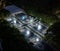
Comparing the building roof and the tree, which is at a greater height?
the building roof

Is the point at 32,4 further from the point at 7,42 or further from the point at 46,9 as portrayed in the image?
the point at 7,42

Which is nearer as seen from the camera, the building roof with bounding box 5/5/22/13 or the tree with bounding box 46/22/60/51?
the tree with bounding box 46/22/60/51

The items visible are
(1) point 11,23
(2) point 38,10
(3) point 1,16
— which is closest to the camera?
(1) point 11,23

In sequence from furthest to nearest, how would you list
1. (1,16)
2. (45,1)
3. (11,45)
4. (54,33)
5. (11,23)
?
(45,1), (1,16), (11,23), (54,33), (11,45)

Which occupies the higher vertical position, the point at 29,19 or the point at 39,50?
the point at 29,19

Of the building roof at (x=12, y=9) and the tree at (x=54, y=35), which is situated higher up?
the building roof at (x=12, y=9)

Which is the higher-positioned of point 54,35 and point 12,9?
point 12,9

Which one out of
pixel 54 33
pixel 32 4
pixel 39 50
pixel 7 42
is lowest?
pixel 39 50

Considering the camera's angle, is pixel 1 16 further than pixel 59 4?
No

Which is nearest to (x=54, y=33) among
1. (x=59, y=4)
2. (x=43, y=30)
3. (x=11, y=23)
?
(x=43, y=30)

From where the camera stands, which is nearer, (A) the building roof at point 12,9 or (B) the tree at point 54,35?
(B) the tree at point 54,35

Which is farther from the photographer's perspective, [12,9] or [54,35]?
[12,9]
